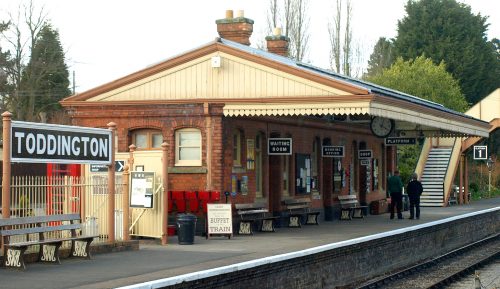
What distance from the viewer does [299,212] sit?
92.8 feet

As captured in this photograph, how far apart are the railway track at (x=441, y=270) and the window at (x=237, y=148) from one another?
5340mm

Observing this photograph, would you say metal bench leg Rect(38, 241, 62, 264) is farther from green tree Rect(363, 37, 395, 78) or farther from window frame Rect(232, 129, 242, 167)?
green tree Rect(363, 37, 395, 78)

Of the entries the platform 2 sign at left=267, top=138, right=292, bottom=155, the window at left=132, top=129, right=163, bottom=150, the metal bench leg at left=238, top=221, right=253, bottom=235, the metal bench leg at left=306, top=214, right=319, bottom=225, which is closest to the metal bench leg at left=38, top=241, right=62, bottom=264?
the metal bench leg at left=238, top=221, right=253, bottom=235

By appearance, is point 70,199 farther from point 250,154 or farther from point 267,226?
point 250,154

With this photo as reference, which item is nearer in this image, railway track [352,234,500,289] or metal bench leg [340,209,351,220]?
railway track [352,234,500,289]

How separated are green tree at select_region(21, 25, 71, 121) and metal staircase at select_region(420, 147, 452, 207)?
1870 centimetres

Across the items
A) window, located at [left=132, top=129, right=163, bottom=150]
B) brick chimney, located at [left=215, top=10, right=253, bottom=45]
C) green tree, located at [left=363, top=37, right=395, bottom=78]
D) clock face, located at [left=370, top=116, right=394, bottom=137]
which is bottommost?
window, located at [left=132, top=129, right=163, bottom=150]

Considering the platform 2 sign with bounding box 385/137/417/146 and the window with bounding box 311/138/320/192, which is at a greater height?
the platform 2 sign with bounding box 385/137/417/146

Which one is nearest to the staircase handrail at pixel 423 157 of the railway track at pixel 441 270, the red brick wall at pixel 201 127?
the railway track at pixel 441 270

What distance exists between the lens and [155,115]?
2512 centimetres

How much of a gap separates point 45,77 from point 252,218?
110 feet

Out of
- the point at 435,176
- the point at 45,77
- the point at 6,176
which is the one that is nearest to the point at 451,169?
the point at 435,176

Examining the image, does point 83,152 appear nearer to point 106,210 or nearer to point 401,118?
point 106,210

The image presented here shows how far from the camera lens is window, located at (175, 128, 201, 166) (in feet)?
81.6
